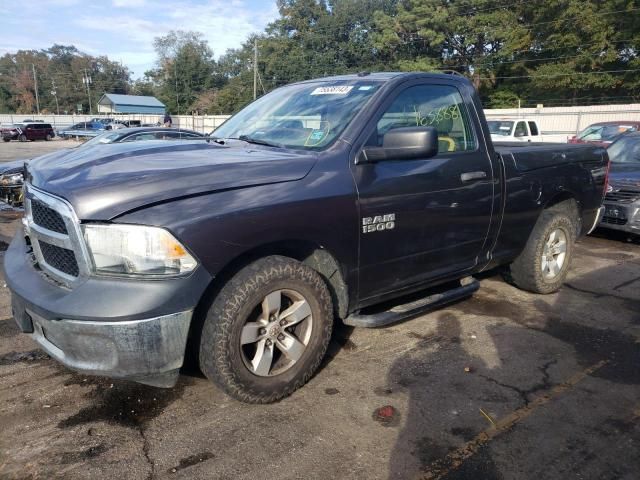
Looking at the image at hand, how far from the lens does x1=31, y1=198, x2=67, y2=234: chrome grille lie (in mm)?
2590

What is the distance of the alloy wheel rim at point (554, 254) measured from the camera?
4.90 meters

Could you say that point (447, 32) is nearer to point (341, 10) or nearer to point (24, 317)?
point (341, 10)

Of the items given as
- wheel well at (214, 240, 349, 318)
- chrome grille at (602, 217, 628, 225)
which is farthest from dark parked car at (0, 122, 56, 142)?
wheel well at (214, 240, 349, 318)

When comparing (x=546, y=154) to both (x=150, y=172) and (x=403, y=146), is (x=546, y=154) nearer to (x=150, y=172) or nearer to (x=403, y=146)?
(x=403, y=146)

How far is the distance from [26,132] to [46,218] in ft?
135

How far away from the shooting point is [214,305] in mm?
2646

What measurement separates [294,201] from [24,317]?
1.58m

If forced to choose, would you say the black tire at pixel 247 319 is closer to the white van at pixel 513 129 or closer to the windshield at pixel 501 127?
the white van at pixel 513 129

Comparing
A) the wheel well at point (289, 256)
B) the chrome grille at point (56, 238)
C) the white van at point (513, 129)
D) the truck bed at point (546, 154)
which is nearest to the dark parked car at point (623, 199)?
the truck bed at point (546, 154)

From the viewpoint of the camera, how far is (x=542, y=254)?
480 centimetres

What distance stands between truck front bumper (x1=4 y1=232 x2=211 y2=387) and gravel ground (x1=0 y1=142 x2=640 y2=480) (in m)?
0.42

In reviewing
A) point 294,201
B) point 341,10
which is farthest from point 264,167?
point 341,10

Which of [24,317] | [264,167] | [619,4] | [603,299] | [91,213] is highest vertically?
[619,4]

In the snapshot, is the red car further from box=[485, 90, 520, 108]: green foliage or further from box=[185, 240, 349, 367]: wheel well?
box=[485, 90, 520, 108]: green foliage
